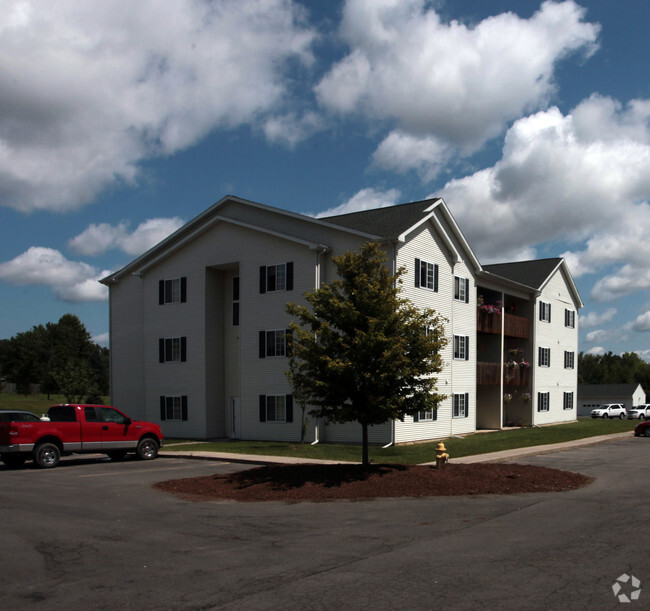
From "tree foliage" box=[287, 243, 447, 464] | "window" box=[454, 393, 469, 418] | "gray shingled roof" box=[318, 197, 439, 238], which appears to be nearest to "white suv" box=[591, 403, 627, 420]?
"window" box=[454, 393, 469, 418]

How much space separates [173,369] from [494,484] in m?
22.5

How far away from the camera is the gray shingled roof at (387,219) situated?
29391 millimetres

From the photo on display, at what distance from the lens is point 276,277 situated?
104 ft

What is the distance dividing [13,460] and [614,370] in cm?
13340

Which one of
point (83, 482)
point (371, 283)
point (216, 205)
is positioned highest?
point (216, 205)

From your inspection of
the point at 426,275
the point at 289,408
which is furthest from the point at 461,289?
the point at 289,408

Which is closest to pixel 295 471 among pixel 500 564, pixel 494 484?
pixel 494 484

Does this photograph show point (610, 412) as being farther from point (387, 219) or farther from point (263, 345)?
point (263, 345)

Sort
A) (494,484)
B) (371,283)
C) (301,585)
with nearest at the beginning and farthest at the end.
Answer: (301,585) → (494,484) → (371,283)

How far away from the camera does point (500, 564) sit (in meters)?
8.38

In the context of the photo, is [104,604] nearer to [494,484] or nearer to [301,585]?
[301,585]

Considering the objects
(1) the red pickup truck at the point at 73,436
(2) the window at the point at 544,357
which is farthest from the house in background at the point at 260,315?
(1) the red pickup truck at the point at 73,436

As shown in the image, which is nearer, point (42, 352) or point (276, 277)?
point (276, 277)

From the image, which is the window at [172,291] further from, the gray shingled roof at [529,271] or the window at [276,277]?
the gray shingled roof at [529,271]
